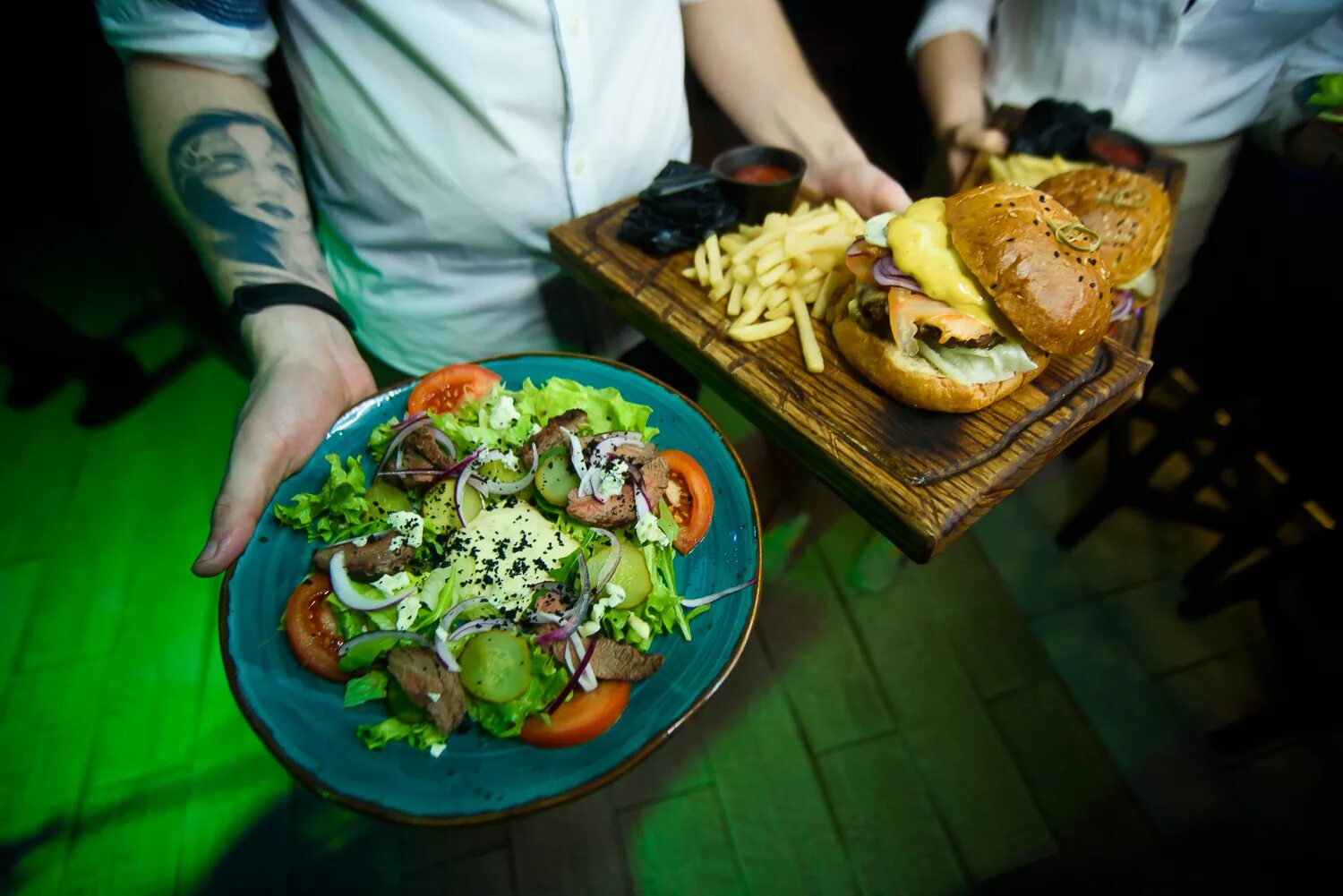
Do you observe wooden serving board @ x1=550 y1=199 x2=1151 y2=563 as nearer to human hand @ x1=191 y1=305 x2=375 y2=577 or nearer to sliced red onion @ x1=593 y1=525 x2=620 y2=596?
sliced red onion @ x1=593 y1=525 x2=620 y2=596

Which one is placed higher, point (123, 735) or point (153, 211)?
point (153, 211)

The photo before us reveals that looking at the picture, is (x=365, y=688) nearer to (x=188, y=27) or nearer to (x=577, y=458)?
(x=577, y=458)

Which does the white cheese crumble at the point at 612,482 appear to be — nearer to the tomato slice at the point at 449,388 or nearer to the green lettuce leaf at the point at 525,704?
the green lettuce leaf at the point at 525,704

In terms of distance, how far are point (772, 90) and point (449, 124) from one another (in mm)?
1493

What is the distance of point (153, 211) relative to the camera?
4.43 metres

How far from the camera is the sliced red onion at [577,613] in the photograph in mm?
1477

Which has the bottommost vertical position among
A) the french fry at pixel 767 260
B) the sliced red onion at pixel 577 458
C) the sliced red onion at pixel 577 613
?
the sliced red onion at pixel 577 613

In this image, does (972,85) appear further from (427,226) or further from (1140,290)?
(427,226)

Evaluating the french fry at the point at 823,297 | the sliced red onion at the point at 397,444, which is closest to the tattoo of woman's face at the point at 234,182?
the sliced red onion at the point at 397,444

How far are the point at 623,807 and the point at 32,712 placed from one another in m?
2.66

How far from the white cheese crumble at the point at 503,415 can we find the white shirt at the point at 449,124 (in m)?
0.58

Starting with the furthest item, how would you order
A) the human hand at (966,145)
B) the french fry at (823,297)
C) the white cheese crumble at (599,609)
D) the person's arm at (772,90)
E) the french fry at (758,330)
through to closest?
the human hand at (966,145), the person's arm at (772,90), the french fry at (823,297), the french fry at (758,330), the white cheese crumble at (599,609)

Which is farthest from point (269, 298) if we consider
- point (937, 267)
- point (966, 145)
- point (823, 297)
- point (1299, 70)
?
point (1299, 70)

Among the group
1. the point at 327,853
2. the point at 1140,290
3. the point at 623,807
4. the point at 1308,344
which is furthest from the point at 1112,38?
the point at 327,853
